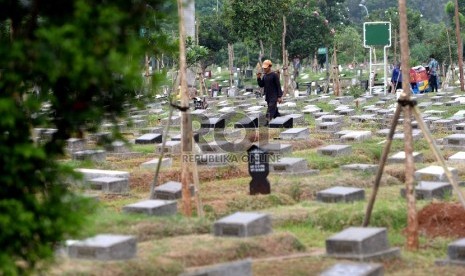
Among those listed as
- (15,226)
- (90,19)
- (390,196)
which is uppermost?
(90,19)

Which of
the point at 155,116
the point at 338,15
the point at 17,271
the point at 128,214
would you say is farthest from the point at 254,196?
the point at 338,15

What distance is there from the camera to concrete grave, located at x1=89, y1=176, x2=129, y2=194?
626 inches

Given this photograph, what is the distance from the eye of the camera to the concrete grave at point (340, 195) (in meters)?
14.7

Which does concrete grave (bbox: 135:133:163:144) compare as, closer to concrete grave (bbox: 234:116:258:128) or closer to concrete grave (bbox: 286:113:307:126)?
concrete grave (bbox: 234:116:258:128)

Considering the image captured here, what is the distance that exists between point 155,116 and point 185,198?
1591cm

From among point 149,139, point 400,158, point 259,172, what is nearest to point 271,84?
point 149,139

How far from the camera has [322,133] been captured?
2416cm

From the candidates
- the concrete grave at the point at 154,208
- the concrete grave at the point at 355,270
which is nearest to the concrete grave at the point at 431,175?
the concrete grave at the point at 154,208

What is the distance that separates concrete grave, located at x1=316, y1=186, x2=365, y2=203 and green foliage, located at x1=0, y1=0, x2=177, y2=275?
673cm

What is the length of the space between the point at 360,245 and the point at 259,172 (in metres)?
4.38

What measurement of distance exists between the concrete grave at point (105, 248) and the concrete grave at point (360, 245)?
218 centimetres

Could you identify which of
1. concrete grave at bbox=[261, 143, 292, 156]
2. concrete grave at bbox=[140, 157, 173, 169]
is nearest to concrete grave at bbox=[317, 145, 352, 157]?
concrete grave at bbox=[261, 143, 292, 156]

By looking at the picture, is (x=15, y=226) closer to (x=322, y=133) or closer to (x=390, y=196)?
(x=390, y=196)

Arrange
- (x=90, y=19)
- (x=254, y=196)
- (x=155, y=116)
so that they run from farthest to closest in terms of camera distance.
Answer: (x=155, y=116) → (x=254, y=196) → (x=90, y=19)
